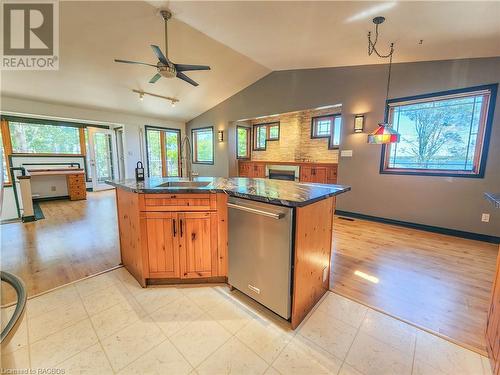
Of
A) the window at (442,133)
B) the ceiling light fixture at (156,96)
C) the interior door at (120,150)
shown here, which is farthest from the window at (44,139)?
the window at (442,133)

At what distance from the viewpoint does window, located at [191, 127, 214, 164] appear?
Result: 23.4ft

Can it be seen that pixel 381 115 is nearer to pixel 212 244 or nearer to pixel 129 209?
pixel 212 244

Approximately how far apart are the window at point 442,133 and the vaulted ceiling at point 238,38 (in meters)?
0.58

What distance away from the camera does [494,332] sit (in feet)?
4.36

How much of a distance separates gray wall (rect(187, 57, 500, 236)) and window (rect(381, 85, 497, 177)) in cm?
10

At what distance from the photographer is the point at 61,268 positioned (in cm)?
239


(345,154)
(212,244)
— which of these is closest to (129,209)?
(212,244)

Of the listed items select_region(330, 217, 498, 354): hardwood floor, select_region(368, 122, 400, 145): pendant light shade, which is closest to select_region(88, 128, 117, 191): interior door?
select_region(330, 217, 498, 354): hardwood floor

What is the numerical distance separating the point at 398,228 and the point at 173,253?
3.61 meters

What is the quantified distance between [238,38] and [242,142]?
3.71 m

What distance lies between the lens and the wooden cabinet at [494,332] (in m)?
1.24

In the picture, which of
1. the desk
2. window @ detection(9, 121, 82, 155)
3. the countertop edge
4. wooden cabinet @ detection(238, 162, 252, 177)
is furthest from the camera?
wooden cabinet @ detection(238, 162, 252, 177)

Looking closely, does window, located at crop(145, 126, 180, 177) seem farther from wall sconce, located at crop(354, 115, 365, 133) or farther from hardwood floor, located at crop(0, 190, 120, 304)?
wall sconce, located at crop(354, 115, 365, 133)

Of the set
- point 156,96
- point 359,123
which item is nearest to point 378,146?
point 359,123
